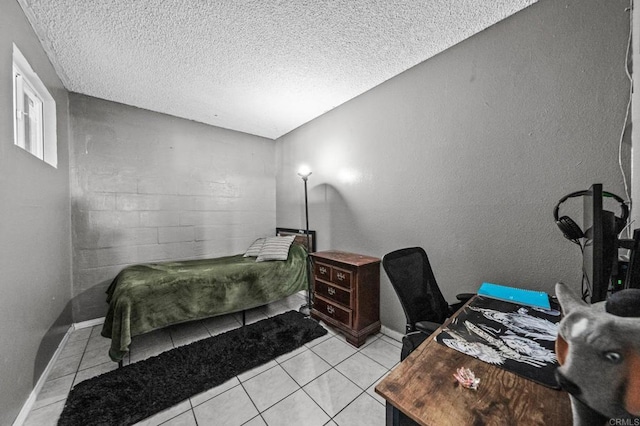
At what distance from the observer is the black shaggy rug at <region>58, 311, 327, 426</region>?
5.16 feet

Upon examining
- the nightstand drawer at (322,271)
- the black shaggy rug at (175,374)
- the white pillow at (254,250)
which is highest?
the white pillow at (254,250)

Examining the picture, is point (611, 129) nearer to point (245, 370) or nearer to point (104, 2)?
point (245, 370)

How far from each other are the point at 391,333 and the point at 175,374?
203 centimetres

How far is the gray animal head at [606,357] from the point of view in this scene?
369 mm

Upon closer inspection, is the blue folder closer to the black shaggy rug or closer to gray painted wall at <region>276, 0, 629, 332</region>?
gray painted wall at <region>276, 0, 629, 332</region>

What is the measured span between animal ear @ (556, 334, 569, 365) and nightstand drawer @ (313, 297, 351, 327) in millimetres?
2064

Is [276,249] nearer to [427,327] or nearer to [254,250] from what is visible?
[254,250]

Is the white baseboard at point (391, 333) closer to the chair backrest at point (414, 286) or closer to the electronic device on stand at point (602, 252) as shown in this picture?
the chair backrest at point (414, 286)

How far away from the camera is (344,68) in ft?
7.45


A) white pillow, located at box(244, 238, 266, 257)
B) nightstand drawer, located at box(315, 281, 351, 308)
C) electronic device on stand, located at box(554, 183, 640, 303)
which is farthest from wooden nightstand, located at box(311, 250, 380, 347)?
electronic device on stand, located at box(554, 183, 640, 303)

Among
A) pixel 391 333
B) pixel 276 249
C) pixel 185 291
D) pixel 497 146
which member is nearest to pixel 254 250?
pixel 276 249

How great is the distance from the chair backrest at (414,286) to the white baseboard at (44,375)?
8.25ft

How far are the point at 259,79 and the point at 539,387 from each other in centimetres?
294

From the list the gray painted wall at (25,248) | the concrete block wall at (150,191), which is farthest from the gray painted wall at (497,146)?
the gray painted wall at (25,248)
